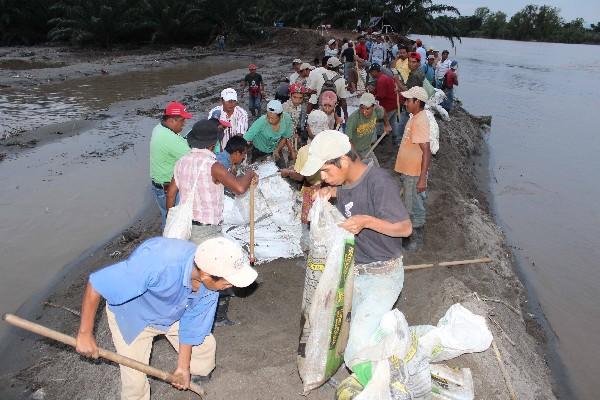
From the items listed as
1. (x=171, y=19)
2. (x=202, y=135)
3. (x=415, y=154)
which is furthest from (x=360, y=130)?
(x=171, y=19)

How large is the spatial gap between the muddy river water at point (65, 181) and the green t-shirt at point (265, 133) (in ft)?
8.29

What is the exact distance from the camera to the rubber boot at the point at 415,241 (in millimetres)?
5309

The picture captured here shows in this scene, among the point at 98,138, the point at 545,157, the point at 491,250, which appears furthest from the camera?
the point at 545,157

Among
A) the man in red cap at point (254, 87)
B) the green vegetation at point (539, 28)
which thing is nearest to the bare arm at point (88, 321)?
the man in red cap at point (254, 87)

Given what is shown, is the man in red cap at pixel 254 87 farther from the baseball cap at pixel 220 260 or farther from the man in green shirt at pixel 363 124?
the baseball cap at pixel 220 260

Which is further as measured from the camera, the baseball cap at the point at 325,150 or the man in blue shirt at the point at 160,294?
the baseball cap at the point at 325,150

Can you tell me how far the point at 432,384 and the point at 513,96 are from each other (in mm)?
23027

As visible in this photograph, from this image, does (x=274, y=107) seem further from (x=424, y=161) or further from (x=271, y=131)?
(x=424, y=161)

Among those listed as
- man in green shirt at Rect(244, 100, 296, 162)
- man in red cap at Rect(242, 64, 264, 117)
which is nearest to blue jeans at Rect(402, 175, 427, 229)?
man in green shirt at Rect(244, 100, 296, 162)

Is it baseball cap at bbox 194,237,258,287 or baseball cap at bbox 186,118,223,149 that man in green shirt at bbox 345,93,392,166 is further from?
baseball cap at bbox 194,237,258,287

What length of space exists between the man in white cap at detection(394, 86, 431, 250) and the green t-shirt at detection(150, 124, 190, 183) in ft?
7.29

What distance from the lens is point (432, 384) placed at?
3.05 meters

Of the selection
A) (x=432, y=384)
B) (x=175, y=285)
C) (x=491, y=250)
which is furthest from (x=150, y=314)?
(x=491, y=250)

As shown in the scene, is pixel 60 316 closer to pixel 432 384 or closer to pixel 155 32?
pixel 432 384
